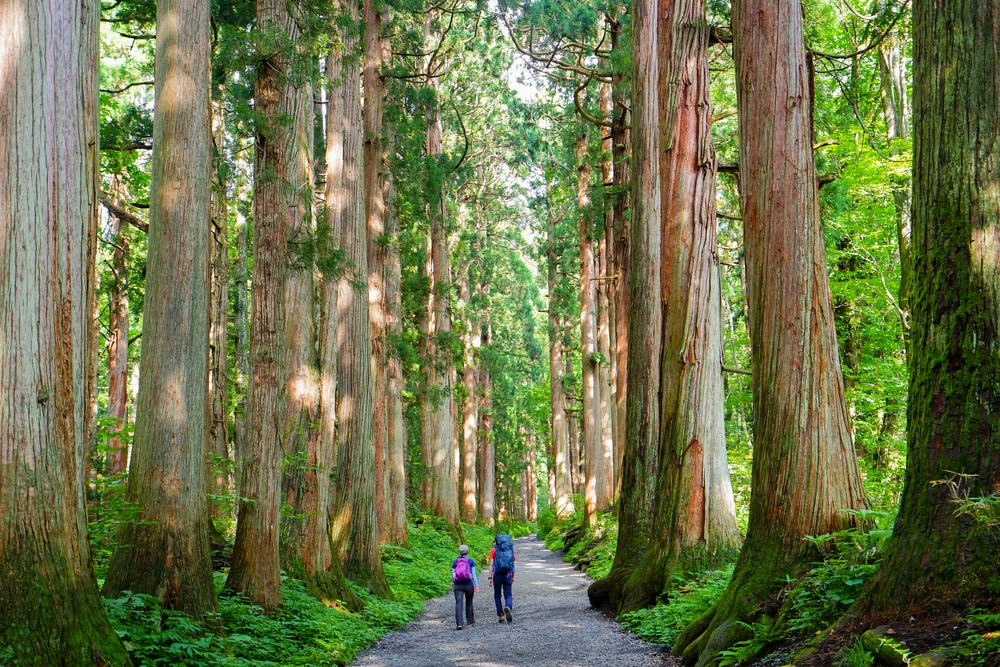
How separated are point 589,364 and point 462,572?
44.2 ft

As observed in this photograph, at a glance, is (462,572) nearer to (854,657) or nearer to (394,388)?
(854,657)

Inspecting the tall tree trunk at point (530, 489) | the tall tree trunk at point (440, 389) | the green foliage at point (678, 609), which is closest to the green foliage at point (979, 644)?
the green foliage at point (678, 609)

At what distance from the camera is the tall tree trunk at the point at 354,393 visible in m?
12.6

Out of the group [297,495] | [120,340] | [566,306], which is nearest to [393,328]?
[120,340]

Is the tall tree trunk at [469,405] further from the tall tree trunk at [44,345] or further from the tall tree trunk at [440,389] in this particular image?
the tall tree trunk at [44,345]

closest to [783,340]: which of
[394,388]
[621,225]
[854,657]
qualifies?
[854,657]

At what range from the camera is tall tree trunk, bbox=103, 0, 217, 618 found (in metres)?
7.06

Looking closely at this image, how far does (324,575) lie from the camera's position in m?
10.7

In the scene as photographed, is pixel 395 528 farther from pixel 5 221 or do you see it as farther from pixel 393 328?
pixel 5 221

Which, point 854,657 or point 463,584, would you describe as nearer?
point 854,657

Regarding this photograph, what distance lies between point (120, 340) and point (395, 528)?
7658mm

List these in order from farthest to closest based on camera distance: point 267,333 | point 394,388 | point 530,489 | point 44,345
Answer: point 530,489
point 394,388
point 267,333
point 44,345

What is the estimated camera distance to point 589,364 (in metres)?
24.2

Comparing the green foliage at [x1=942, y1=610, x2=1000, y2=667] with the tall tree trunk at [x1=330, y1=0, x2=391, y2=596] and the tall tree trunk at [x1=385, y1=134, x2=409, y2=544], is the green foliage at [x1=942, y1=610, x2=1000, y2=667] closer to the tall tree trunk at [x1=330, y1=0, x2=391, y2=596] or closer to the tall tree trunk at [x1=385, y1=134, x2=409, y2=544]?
the tall tree trunk at [x1=330, y1=0, x2=391, y2=596]
